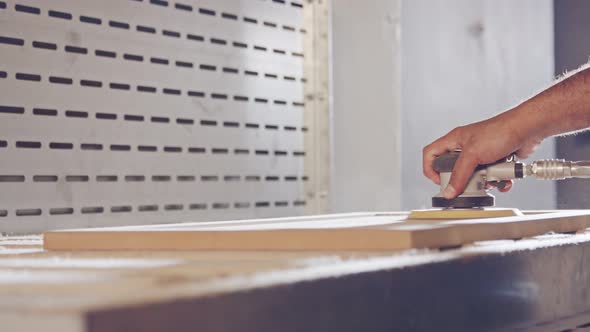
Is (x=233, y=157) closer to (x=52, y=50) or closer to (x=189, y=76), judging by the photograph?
(x=189, y=76)

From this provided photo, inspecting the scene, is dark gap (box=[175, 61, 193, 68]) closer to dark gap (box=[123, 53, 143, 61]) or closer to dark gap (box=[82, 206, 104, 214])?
dark gap (box=[123, 53, 143, 61])

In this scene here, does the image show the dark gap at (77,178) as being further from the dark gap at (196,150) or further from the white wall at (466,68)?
the white wall at (466,68)

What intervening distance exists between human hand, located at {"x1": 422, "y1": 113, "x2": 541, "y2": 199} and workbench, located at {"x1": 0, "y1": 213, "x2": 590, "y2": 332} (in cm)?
32

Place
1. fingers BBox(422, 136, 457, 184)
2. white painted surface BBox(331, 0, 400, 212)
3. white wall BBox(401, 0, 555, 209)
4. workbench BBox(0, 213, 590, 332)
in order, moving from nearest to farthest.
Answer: workbench BBox(0, 213, 590, 332) < fingers BBox(422, 136, 457, 184) < white painted surface BBox(331, 0, 400, 212) < white wall BBox(401, 0, 555, 209)

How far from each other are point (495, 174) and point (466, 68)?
1.68 m

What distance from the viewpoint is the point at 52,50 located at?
5.85 feet

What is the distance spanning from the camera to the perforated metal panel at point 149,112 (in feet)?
5.72

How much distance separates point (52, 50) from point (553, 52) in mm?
2494

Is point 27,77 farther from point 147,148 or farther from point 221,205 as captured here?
point 221,205

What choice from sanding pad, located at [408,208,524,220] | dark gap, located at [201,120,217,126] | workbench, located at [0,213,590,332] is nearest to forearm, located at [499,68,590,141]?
sanding pad, located at [408,208,524,220]

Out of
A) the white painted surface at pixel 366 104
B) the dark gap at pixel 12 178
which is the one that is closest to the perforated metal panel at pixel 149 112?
the dark gap at pixel 12 178

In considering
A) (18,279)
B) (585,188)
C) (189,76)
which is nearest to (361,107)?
(189,76)

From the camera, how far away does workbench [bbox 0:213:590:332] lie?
0.59 m

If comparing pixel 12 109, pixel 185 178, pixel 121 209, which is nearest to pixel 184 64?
A: pixel 185 178
